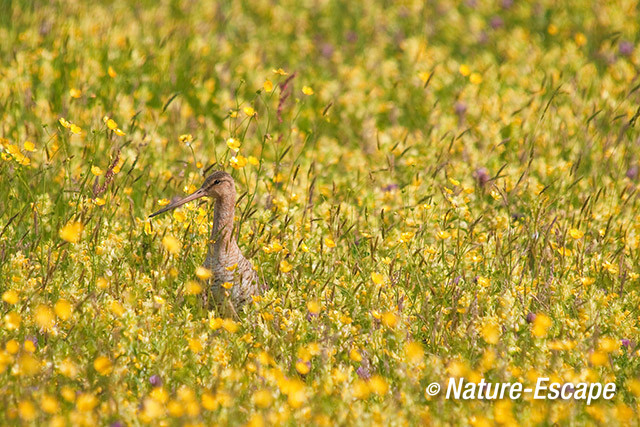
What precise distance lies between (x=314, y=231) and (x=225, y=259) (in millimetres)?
866

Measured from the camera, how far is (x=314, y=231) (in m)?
5.28

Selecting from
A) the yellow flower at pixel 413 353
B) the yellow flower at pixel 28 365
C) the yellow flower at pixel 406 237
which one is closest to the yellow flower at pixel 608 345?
the yellow flower at pixel 413 353

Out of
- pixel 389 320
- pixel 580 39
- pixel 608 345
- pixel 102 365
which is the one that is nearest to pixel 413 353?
pixel 389 320

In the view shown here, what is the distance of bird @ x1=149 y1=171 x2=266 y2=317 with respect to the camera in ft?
14.9

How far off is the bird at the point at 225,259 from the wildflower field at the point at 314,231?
125 millimetres

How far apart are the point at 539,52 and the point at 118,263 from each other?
596 centimetres

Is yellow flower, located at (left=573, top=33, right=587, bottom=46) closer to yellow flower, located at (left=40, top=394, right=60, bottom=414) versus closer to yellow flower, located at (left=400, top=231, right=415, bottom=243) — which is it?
yellow flower, located at (left=400, top=231, right=415, bottom=243)

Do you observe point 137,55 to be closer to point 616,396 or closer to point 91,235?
point 91,235

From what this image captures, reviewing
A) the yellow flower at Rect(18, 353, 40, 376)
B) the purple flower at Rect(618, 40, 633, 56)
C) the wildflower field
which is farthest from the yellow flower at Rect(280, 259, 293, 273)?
the purple flower at Rect(618, 40, 633, 56)

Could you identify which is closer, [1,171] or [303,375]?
[303,375]

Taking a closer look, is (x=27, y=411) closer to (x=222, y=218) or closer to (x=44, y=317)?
(x=44, y=317)

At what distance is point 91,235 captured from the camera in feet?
15.4

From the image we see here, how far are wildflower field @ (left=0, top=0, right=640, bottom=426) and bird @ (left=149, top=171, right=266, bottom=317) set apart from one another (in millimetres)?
125

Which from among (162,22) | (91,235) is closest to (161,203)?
(91,235)
